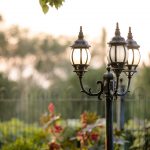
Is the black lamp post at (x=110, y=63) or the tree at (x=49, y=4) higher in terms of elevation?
the tree at (x=49, y=4)

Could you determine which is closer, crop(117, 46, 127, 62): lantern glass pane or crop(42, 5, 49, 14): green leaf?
crop(117, 46, 127, 62): lantern glass pane

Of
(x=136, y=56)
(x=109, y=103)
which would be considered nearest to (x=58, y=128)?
(x=136, y=56)

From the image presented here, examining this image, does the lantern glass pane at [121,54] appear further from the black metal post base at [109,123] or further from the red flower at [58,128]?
the red flower at [58,128]

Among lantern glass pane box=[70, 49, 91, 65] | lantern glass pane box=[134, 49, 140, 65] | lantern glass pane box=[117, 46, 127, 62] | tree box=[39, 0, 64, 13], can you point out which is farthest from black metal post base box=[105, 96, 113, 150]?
tree box=[39, 0, 64, 13]

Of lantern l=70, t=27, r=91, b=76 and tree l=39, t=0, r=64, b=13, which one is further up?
tree l=39, t=0, r=64, b=13

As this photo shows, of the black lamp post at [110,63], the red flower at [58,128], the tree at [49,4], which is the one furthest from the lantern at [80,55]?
the red flower at [58,128]

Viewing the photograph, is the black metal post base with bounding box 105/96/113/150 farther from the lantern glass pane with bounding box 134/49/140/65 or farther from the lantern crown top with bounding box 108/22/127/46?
the lantern glass pane with bounding box 134/49/140/65

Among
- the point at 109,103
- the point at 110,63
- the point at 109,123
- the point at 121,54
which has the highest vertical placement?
the point at 121,54

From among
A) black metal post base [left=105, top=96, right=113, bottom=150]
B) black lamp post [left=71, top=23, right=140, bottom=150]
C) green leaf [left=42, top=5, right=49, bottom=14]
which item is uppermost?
green leaf [left=42, top=5, right=49, bottom=14]

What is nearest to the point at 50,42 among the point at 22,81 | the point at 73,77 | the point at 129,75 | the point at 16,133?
the point at 22,81

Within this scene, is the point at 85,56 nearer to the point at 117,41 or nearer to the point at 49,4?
the point at 117,41

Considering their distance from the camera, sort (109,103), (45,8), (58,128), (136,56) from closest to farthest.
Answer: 1. (109,103)
2. (45,8)
3. (136,56)
4. (58,128)

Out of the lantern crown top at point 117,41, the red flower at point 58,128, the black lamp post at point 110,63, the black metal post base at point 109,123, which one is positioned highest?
the lantern crown top at point 117,41

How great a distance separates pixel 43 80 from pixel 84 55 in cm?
4620
